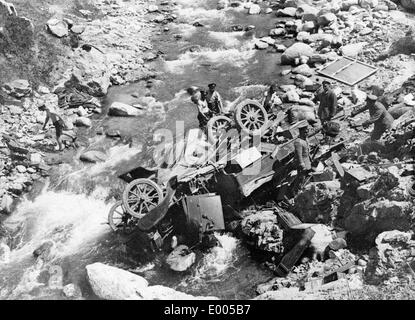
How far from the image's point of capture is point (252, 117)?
12188mm

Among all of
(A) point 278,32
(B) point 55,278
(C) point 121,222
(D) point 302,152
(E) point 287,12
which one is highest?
(D) point 302,152

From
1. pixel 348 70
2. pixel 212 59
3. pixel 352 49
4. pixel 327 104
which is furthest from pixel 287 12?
pixel 327 104

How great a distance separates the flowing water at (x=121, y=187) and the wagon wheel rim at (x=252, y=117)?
2717 millimetres

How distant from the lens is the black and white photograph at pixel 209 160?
9.42 metres

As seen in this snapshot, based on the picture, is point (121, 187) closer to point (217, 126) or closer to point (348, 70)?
point (217, 126)

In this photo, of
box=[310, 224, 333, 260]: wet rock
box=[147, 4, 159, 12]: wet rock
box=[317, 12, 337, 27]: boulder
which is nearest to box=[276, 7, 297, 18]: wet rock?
box=[317, 12, 337, 27]: boulder

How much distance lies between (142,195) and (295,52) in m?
8.43

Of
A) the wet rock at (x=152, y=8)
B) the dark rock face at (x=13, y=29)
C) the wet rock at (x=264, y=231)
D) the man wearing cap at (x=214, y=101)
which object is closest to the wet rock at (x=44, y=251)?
the wet rock at (x=264, y=231)

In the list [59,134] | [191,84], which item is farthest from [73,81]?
[191,84]

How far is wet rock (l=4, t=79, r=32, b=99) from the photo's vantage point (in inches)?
615

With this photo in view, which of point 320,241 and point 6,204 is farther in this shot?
point 6,204

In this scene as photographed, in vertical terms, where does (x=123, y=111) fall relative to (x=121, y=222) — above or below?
below

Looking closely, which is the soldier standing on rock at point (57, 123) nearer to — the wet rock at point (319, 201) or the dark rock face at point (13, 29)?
the dark rock face at point (13, 29)
